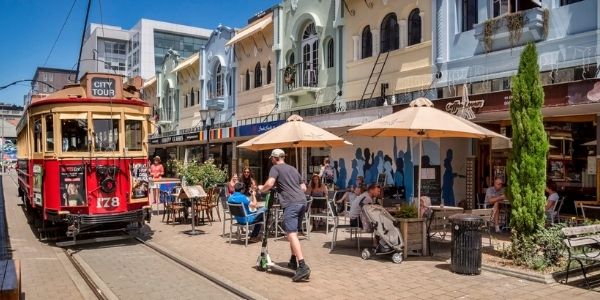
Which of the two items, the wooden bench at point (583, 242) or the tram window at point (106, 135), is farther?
the tram window at point (106, 135)

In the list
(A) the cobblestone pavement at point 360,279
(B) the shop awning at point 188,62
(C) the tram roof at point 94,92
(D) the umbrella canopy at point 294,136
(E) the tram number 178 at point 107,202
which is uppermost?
(B) the shop awning at point 188,62

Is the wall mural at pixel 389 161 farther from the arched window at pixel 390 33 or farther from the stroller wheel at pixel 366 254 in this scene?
the stroller wheel at pixel 366 254

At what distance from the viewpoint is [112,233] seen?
11211 mm

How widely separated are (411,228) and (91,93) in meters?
6.64

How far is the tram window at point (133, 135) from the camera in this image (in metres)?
10.1

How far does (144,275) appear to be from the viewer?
23.8 ft

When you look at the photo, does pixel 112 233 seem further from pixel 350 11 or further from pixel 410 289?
pixel 350 11

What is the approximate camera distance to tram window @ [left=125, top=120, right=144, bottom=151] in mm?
10109

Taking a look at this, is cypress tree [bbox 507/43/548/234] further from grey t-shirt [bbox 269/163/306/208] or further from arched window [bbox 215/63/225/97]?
arched window [bbox 215/63/225/97]

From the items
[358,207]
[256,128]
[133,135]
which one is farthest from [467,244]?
[256,128]

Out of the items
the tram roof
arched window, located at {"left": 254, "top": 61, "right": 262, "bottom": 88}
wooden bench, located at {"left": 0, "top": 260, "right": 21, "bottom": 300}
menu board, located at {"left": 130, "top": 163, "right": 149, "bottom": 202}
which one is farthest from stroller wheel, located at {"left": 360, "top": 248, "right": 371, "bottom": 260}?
arched window, located at {"left": 254, "top": 61, "right": 262, "bottom": 88}

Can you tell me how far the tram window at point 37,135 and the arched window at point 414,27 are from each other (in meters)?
10.2

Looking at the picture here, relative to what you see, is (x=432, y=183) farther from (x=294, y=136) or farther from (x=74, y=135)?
(x=74, y=135)

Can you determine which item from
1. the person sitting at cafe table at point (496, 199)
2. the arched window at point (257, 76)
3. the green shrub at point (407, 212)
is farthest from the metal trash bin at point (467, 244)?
the arched window at point (257, 76)
